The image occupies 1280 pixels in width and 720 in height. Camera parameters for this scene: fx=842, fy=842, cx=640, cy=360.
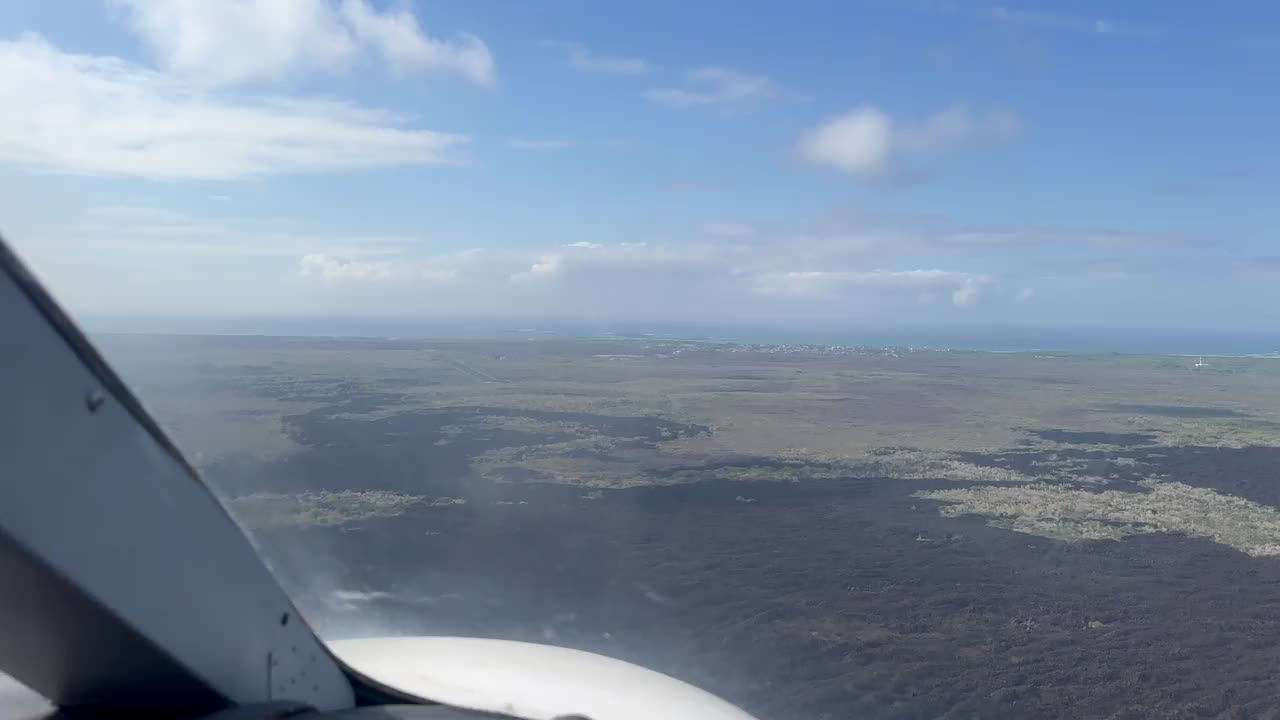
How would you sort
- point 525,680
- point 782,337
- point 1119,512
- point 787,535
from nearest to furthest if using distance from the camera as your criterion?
1. point 525,680
2. point 787,535
3. point 1119,512
4. point 782,337

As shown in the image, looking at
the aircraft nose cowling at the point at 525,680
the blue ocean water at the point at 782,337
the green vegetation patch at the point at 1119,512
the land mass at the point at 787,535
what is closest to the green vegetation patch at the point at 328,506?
the land mass at the point at 787,535

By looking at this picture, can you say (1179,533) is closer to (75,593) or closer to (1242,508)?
(1242,508)

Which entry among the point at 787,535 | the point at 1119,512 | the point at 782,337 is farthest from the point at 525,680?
the point at 782,337

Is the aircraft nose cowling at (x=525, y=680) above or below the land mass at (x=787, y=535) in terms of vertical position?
above

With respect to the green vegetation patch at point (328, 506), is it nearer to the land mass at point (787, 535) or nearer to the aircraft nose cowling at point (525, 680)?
the land mass at point (787, 535)

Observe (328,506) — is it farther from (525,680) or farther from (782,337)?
(782,337)

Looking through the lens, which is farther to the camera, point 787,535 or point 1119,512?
point 1119,512

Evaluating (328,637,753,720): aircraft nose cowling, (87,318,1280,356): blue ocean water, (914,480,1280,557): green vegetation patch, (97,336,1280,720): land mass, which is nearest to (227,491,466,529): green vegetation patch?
(97,336,1280,720): land mass

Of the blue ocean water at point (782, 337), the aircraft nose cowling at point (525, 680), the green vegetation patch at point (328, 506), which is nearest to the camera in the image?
the aircraft nose cowling at point (525, 680)

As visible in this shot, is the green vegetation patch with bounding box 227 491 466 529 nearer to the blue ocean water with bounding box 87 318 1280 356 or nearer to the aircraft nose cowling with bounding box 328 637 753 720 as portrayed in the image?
the aircraft nose cowling with bounding box 328 637 753 720

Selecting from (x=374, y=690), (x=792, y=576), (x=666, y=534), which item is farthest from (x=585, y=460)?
(x=374, y=690)
